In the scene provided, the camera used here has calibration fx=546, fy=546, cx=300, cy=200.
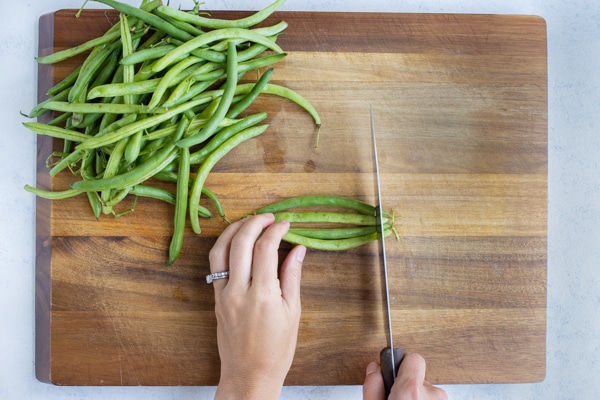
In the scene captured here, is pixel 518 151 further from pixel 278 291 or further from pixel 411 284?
pixel 278 291

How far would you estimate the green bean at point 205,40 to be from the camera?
179 centimetres

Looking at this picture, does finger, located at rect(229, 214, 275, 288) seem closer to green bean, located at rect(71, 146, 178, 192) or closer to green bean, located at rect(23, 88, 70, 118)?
green bean, located at rect(71, 146, 178, 192)

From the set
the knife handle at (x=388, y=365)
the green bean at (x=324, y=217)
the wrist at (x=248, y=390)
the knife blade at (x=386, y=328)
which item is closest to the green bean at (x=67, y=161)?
the green bean at (x=324, y=217)

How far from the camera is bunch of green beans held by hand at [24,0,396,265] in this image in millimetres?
1792

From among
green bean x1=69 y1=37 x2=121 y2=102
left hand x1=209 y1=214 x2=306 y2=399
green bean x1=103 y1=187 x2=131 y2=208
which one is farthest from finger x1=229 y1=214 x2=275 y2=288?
green bean x1=69 y1=37 x2=121 y2=102

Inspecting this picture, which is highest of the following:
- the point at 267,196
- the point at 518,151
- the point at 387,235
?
the point at 518,151

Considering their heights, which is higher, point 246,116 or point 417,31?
point 417,31

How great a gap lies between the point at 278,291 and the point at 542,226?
3.31 ft

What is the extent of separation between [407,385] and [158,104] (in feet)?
4.06

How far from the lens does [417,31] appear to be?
79.6 inches

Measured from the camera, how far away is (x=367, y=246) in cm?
199

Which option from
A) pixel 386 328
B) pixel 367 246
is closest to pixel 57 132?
pixel 367 246

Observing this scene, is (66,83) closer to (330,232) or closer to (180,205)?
(180,205)
